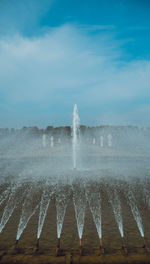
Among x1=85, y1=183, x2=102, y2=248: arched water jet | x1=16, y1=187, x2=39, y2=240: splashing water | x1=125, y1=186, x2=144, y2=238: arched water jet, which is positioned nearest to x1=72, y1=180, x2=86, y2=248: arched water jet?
x1=85, y1=183, x2=102, y2=248: arched water jet

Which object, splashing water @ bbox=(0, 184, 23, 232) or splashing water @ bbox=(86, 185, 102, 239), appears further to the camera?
splashing water @ bbox=(0, 184, 23, 232)

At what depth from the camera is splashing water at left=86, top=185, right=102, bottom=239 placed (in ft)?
25.9

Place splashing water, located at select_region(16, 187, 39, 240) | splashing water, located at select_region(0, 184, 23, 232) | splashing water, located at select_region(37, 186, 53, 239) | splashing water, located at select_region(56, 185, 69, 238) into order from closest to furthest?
splashing water, located at select_region(16, 187, 39, 240)
splashing water, located at select_region(37, 186, 53, 239)
splashing water, located at select_region(56, 185, 69, 238)
splashing water, located at select_region(0, 184, 23, 232)

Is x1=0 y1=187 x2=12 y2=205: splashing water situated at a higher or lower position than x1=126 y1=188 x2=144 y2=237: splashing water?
higher

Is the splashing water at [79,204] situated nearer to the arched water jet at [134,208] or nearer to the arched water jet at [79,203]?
the arched water jet at [79,203]

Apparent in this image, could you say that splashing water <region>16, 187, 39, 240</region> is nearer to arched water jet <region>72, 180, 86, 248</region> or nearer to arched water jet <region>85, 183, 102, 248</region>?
arched water jet <region>72, 180, 86, 248</region>

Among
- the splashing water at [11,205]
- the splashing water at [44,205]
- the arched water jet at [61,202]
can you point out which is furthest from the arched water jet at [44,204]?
the splashing water at [11,205]

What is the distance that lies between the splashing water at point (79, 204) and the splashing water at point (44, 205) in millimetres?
1416

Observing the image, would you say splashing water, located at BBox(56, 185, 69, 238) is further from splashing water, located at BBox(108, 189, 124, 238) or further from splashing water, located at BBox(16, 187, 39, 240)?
splashing water, located at BBox(108, 189, 124, 238)

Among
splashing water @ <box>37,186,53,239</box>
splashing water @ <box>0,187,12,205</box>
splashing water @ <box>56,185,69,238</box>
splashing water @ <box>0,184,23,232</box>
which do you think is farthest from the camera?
splashing water @ <box>0,187,12,205</box>

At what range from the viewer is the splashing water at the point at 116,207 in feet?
25.7

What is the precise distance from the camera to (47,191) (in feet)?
40.3

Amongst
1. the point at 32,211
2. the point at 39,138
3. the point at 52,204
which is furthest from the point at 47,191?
the point at 39,138

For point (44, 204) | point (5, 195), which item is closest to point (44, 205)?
point (44, 204)
